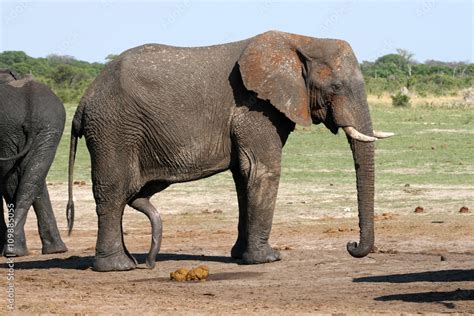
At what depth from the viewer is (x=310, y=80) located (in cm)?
1299

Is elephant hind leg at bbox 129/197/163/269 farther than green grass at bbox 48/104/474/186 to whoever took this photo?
No

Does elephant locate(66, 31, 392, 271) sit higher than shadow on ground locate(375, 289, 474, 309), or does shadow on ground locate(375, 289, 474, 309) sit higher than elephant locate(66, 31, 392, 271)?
elephant locate(66, 31, 392, 271)

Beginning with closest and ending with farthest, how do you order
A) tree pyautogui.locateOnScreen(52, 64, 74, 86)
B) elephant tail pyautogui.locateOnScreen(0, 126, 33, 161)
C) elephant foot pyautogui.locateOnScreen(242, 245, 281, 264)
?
elephant foot pyautogui.locateOnScreen(242, 245, 281, 264)
elephant tail pyautogui.locateOnScreen(0, 126, 33, 161)
tree pyautogui.locateOnScreen(52, 64, 74, 86)

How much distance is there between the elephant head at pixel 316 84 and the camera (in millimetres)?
12648

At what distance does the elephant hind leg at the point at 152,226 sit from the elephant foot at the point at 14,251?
1.80m

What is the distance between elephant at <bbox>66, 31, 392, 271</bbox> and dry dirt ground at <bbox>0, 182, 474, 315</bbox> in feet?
2.20

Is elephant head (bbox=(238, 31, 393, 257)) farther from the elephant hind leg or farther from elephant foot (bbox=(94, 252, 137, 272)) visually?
elephant foot (bbox=(94, 252, 137, 272))

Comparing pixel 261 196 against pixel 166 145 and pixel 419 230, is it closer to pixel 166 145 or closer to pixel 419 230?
pixel 166 145

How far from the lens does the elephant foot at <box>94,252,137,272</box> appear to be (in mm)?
12836

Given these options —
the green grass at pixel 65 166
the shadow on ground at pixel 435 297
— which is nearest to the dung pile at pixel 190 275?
the shadow on ground at pixel 435 297

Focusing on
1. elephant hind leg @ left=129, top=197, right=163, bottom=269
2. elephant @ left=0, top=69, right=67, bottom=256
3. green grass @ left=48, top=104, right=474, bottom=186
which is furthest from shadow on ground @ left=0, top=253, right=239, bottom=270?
green grass @ left=48, top=104, right=474, bottom=186

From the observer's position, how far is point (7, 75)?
14.7 meters

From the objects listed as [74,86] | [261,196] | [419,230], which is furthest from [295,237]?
[74,86]

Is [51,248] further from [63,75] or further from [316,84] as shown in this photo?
[63,75]
